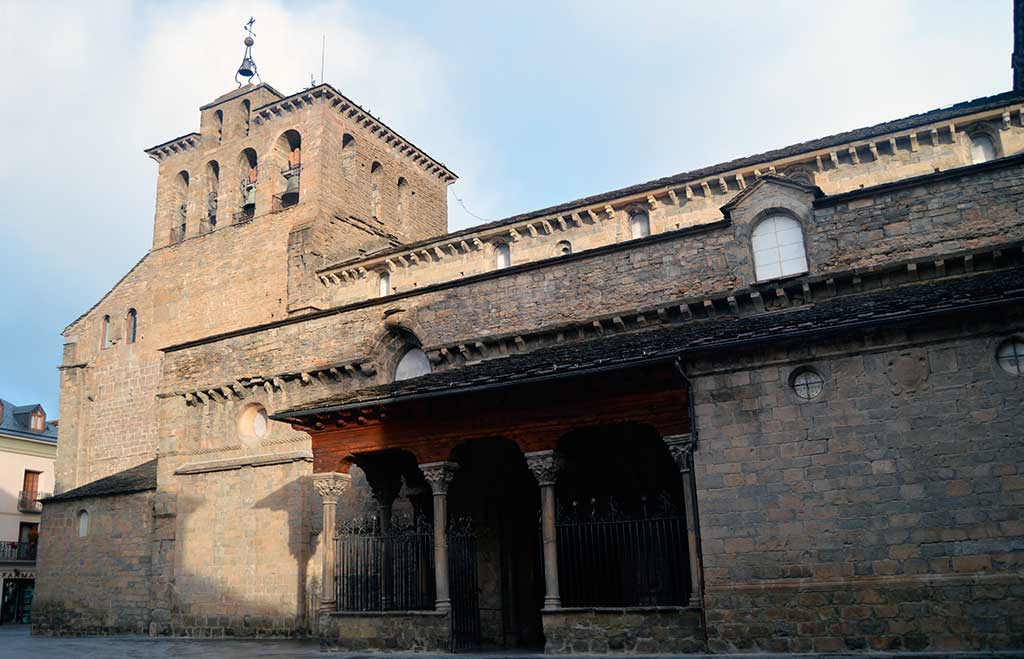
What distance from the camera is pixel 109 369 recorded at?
33.4 metres

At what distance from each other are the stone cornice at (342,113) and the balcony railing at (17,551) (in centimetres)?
2309

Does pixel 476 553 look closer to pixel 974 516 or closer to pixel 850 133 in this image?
pixel 974 516

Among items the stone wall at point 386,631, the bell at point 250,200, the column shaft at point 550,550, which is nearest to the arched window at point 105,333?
the bell at point 250,200

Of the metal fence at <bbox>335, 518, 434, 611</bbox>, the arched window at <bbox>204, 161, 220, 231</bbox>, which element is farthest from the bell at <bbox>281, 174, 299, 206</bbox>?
the metal fence at <bbox>335, 518, 434, 611</bbox>

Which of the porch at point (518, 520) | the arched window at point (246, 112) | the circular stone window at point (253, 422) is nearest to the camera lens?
the porch at point (518, 520)

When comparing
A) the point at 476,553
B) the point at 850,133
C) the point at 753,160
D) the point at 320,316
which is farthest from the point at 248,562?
the point at 850,133

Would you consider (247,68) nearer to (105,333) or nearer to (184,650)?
(105,333)

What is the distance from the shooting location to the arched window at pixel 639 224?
22067 mm

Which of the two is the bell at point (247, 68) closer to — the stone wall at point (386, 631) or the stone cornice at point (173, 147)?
the stone cornice at point (173, 147)

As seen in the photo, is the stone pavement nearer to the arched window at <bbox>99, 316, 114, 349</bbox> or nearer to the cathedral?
the cathedral

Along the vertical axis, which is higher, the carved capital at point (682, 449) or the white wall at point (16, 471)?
the white wall at point (16, 471)

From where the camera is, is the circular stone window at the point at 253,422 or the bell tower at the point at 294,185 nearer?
the circular stone window at the point at 253,422

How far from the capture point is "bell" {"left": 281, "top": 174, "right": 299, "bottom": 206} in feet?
103

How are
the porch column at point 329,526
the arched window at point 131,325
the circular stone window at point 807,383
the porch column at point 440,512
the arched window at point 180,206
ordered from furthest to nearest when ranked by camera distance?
the arched window at point 180,206 < the arched window at point 131,325 < the porch column at point 329,526 < the porch column at point 440,512 < the circular stone window at point 807,383
